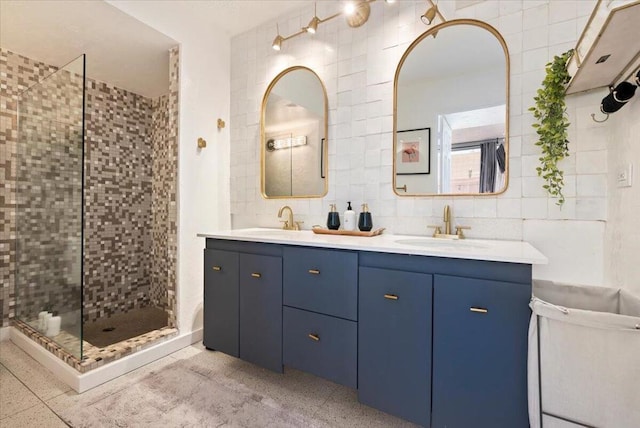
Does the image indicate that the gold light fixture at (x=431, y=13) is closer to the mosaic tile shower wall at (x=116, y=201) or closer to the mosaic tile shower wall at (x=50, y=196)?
the mosaic tile shower wall at (x=50, y=196)

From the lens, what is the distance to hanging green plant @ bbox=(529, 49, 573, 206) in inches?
58.7

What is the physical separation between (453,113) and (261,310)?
1719 millimetres

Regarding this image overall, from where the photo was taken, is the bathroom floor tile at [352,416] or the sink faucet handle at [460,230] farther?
the sink faucet handle at [460,230]

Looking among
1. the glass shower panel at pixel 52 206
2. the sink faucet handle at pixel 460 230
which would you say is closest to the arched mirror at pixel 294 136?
the sink faucet handle at pixel 460 230

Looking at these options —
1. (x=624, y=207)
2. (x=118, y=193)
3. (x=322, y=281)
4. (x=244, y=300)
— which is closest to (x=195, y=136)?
(x=118, y=193)

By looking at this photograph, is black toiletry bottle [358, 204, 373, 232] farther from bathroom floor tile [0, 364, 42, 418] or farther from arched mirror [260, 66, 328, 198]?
bathroom floor tile [0, 364, 42, 418]

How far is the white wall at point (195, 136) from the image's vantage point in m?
2.37

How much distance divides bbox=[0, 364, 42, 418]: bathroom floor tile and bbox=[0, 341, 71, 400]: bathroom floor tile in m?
0.03

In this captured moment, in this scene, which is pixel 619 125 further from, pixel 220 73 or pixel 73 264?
pixel 73 264

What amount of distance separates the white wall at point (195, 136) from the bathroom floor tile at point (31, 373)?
0.77m

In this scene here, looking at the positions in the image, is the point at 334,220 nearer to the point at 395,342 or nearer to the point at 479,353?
the point at 395,342

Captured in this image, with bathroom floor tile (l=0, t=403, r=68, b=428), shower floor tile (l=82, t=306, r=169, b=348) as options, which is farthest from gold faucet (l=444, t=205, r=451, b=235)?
shower floor tile (l=82, t=306, r=169, b=348)

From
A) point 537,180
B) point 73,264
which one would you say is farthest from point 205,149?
point 537,180

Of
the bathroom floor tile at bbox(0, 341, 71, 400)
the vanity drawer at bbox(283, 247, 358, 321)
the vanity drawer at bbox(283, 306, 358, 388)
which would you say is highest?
the vanity drawer at bbox(283, 247, 358, 321)
